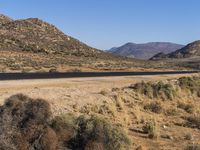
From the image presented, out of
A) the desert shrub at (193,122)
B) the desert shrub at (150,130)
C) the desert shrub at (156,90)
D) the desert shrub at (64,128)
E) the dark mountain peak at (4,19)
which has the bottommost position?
the desert shrub at (193,122)

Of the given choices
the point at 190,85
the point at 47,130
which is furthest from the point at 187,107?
the point at 47,130

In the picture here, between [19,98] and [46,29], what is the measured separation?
119m

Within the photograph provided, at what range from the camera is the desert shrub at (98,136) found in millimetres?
15531

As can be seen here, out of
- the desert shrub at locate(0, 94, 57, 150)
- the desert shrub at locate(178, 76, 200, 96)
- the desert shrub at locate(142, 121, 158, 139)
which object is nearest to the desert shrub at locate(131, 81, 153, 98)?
the desert shrub at locate(178, 76, 200, 96)

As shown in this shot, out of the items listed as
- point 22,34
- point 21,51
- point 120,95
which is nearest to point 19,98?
point 120,95

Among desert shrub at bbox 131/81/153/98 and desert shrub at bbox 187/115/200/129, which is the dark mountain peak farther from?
desert shrub at bbox 187/115/200/129

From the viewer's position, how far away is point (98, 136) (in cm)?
1576

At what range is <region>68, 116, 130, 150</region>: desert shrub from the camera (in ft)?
51.0

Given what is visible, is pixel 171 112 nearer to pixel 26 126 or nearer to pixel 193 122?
pixel 193 122

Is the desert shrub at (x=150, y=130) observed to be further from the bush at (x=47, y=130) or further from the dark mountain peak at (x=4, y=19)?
the dark mountain peak at (x=4, y=19)

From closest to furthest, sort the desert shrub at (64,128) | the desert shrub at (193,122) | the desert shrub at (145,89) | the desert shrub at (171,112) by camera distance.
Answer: the desert shrub at (64,128) → the desert shrub at (193,122) → the desert shrub at (171,112) → the desert shrub at (145,89)

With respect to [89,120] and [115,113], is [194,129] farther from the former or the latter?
[89,120]

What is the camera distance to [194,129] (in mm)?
24531

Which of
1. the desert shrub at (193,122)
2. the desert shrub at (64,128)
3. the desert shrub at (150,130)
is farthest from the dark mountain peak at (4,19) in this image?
the desert shrub at (64,128)
